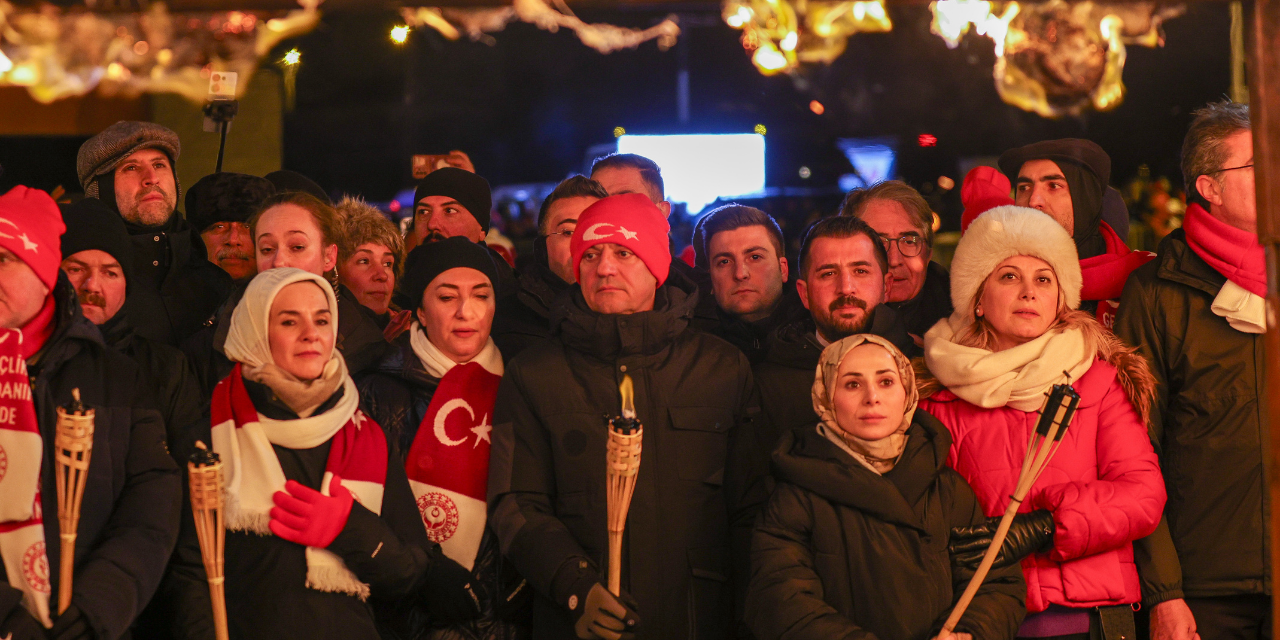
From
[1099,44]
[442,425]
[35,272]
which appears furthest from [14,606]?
[1099,44]

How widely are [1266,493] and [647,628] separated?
182 centimetres

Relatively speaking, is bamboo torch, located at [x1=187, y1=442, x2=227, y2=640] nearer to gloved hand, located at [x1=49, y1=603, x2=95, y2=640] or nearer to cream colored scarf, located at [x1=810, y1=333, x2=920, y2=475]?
gloved hand, located at [x1=49, y1=603, x2=95, y2=640]

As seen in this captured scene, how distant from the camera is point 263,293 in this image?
302 centimetres

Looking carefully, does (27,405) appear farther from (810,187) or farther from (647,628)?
(810,187)

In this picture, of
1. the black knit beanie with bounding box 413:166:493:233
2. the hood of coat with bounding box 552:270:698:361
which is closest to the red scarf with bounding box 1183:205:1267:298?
the hood of coat with bounding box 552:270:698:361

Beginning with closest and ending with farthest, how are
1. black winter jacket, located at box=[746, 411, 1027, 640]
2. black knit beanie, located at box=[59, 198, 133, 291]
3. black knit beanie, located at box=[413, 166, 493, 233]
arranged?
black winter jacket, located at box=[746, 411, 1027, 640], black knit beanie, located at box=[59, 198, 133, 291], black knit beanie, located at box=[413, 166, 493, 233]

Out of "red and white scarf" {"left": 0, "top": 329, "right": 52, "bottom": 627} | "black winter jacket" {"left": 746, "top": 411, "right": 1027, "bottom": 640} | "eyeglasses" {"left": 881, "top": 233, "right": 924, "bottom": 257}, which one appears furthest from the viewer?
"eyeglasses" {"left": 881, "top": 233, "right": 924, "bottom": 257}

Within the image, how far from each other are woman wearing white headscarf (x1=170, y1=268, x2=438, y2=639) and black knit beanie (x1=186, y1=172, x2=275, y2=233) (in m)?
1.20

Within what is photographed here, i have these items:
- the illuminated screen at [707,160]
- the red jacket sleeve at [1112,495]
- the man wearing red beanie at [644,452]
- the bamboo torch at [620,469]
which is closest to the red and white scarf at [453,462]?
the man wearing red beanie at [644,452]

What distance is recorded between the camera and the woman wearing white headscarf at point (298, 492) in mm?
2859

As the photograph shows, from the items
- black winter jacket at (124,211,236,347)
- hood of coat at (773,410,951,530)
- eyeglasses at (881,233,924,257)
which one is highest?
eyeglasses at (881,233,924,257)

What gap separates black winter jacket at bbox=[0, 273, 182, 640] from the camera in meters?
2.66

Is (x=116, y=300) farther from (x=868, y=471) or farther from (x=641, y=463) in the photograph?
(x=868, y=471)

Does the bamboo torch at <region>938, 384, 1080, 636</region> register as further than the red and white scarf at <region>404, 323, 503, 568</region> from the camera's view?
No
